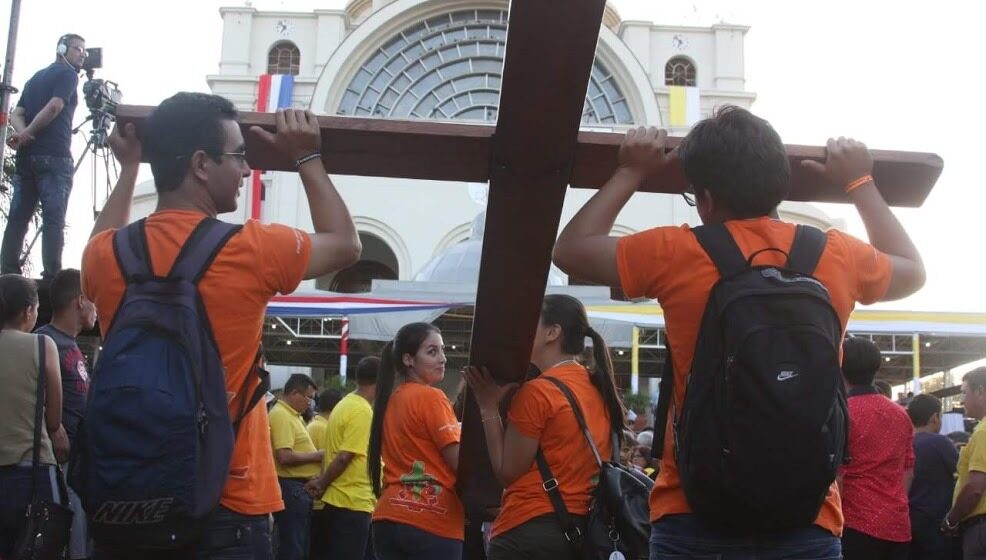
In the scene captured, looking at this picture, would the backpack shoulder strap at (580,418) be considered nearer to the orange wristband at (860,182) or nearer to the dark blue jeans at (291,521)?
the orange wristband at (860,182)

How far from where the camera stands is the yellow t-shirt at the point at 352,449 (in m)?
5.90

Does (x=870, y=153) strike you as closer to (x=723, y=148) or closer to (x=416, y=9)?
(x=723, y=148)

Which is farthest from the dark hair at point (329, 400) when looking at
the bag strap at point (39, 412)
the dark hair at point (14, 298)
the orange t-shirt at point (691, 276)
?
the orange t-shirt at point (691, 276)

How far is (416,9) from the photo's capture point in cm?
3256

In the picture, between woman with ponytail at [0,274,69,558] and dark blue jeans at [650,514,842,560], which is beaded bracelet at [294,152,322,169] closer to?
dark blue jeans at [650,514,842,560]

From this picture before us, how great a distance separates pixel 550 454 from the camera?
3201mm

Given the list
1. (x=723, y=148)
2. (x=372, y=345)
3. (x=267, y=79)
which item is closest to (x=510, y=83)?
(x=723, y=148)

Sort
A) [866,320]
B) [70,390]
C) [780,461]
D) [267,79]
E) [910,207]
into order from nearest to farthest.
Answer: [780,461] < [910,207] < [70,390] < [866,320] < [267,79]

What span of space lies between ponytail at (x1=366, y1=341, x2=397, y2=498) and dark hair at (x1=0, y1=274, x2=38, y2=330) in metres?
1.43

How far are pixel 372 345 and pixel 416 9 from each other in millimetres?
12059

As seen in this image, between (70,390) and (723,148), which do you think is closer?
(723,148)

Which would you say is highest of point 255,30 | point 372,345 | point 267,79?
point 255,30

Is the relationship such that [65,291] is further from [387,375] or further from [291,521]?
[291,521]

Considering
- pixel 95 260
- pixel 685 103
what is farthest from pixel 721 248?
pixel 685 103
